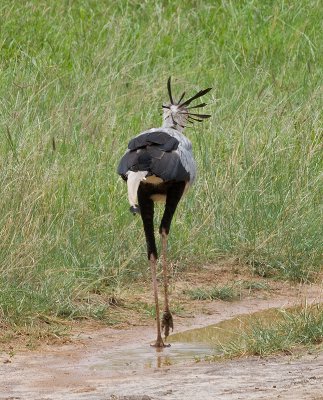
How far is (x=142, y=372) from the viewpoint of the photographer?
211 inches

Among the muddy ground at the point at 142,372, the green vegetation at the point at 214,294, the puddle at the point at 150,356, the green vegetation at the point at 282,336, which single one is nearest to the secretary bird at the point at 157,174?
the puddle at the point at 150,356

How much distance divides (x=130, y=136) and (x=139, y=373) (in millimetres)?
3599

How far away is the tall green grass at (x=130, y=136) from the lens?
6984mm

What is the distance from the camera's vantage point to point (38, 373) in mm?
5367

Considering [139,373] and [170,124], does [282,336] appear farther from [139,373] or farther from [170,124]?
[170,124]

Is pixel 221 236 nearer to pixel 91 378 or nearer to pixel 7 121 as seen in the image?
pixel 7 121

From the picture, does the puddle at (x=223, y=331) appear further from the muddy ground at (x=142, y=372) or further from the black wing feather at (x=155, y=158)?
the black wing feather at (x=155, y=158)

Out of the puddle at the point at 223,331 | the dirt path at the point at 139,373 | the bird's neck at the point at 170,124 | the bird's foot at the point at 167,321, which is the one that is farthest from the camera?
the bird's neck at the point at 170,124

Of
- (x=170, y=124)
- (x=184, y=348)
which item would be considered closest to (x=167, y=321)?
(x=184, y=348)

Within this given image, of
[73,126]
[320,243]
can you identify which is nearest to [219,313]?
[320,243]

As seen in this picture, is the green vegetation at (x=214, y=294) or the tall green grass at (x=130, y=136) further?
the green vegetation at (x=214, y=294)

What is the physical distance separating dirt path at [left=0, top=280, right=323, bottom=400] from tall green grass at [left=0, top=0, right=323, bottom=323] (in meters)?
0.47

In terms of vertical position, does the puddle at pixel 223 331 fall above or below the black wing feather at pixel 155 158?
below

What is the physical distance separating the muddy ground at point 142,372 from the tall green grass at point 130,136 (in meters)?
0.45
